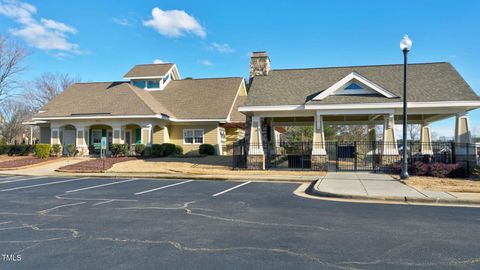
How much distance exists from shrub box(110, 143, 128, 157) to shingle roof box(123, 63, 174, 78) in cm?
966

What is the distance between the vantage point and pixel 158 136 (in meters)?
29.2

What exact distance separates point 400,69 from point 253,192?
53.4 feet

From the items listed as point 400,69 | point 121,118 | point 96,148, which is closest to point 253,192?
point 400,69

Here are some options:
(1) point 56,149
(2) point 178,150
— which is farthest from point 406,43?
(1) point 56,149

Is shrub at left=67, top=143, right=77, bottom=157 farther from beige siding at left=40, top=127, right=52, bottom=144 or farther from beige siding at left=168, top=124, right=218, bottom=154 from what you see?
beige siding at left=168, top=124, right=218, bottom=154

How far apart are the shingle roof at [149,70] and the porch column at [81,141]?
752 centimetres

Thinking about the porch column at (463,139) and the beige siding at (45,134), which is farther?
the beige siding at (45,134)

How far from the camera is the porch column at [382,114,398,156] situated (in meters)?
18.4

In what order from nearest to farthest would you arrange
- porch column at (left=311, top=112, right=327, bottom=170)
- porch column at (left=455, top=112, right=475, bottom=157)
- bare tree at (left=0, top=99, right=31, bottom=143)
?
porch column at (left=455, top=112, right=475, bottom=157), porch column at (left=311, top=112, right=327, bottom=170), bare tree at (left=0, top=99, right=31, bottom=143)

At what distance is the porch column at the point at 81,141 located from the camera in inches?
1129

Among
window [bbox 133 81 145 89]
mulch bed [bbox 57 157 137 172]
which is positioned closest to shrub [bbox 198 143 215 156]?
mulch bed [bbox 57 157 137 172]

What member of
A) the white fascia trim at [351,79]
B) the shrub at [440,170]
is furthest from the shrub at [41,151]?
the shrub at [440,170]

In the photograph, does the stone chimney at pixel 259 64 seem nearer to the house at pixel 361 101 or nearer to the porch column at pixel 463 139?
the house at pixel 361 101

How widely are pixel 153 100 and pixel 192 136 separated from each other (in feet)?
16.4
